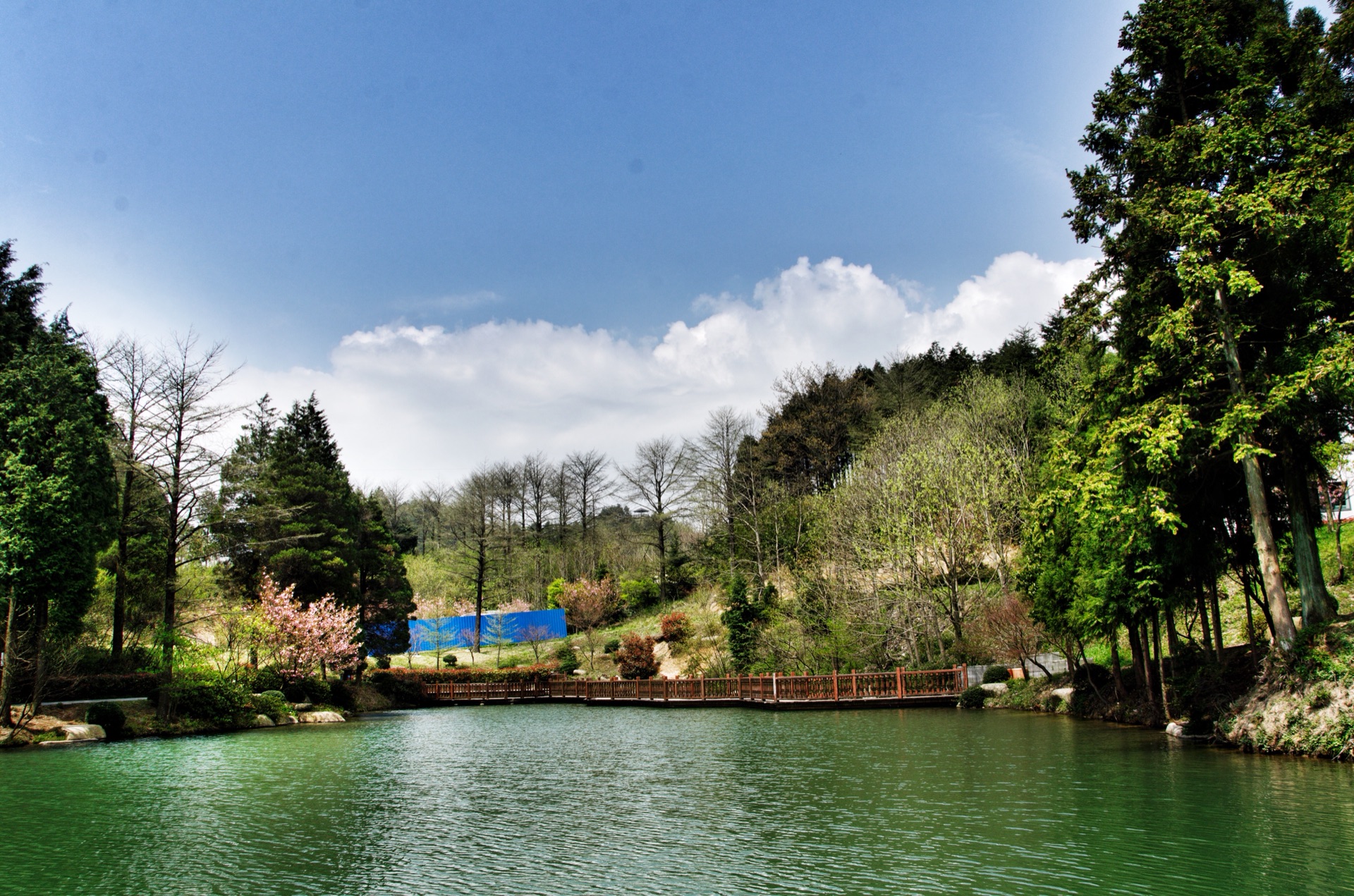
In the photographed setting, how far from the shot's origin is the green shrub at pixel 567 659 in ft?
136

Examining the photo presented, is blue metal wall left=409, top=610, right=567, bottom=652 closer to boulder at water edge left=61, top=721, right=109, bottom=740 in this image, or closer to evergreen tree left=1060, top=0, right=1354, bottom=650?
boulder at water edge left=61, top=721, right=109, bottom=740

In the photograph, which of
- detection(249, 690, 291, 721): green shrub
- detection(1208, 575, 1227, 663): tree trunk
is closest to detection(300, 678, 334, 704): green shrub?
detection(249, 690, 291, 721): green shrub

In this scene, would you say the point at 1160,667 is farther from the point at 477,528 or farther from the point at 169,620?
the point at 477,528

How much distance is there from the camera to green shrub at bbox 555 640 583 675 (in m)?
41.5

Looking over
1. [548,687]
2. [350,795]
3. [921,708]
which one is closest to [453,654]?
[548,687]

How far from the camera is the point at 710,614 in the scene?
41.3 metres

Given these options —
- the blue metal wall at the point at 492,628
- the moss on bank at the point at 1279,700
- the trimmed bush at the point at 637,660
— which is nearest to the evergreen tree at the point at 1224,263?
the moss on bank at the point at 1279,700

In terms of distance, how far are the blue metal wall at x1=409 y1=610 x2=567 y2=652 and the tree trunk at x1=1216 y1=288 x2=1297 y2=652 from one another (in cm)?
3982

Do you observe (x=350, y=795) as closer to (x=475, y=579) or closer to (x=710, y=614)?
(x=710, y=614)

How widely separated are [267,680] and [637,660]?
55.2 ft

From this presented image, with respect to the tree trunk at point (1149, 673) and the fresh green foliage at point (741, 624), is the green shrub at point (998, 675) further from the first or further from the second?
the fresh green foliage at point (741, 624)

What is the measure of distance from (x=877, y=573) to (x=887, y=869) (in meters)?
25.0

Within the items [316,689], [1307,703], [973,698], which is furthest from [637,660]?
[1307,703]

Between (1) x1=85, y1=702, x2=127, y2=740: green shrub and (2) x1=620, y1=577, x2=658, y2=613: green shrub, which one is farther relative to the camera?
(2) x1=620, y1=577, x2=658, y2=613: green shrub
